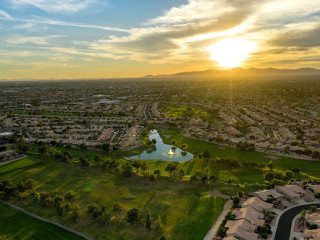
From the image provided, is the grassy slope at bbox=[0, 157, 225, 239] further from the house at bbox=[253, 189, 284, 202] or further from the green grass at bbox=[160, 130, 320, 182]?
the green grass at bbox=[160, 130, 320, 182]

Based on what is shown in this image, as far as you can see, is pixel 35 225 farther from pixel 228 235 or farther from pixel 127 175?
pixel 228 235

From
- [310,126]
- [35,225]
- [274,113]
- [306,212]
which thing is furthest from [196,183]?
[274,113]

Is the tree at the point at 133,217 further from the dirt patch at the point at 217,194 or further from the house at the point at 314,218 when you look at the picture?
the house at the point at 314,218

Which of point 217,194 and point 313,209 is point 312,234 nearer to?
point 313,209

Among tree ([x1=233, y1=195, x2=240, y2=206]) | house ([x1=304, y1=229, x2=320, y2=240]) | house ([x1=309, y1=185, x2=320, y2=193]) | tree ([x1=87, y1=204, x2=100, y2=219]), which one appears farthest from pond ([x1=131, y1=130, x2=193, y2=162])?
house ([x1=304, y1=229, x2=320, y2=240])

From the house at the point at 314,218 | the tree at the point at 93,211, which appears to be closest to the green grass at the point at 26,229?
the tree at the point at 93,211

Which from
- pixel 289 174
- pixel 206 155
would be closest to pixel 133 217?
pixel 206 155
